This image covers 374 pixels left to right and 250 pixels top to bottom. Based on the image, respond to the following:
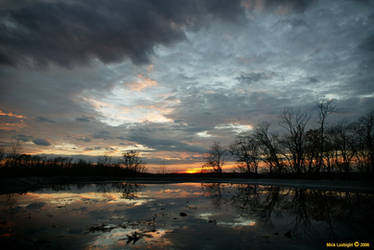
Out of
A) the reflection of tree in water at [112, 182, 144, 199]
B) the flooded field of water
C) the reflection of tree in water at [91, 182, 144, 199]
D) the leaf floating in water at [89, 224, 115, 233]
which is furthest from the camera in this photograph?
the reflection of tree in water at [91, 182, 144, 199]

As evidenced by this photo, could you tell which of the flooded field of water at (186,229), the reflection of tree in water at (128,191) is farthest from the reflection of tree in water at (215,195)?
the reflection of tree in water at (128,191)

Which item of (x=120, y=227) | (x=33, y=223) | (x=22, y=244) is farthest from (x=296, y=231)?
(x=33, y=223)

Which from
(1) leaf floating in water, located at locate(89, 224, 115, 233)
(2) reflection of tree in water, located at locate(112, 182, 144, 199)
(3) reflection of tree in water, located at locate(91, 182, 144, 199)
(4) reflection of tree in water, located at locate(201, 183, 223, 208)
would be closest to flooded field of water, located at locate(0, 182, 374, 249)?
(1) leaf floating in water, located at locate(89, 224, 115, 233)

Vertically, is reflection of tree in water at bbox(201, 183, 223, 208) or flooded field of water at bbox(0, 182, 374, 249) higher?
flooded field of water at bbox(0, 182, 374, 249)

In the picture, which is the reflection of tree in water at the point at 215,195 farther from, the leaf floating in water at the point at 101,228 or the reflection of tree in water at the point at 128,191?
the reflection of tree in water at the point at 128,191

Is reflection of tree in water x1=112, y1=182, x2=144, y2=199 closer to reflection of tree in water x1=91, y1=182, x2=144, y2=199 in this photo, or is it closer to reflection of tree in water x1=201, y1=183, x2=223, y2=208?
reflection of tree in water x1=91, y1=182, x2=144, y2=199

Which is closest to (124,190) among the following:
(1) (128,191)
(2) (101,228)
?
(1) (128,191)

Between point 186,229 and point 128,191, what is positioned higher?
point 186,229

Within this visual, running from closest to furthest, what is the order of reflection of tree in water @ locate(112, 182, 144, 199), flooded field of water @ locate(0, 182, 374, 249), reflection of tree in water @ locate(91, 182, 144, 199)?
flooded field of water @ locate(0, 182, 374, 249) → reflection of tree in water @ locate(112, 182, 144, 199) → reflection of tree in water @ locate(91, 182, 144, 199)

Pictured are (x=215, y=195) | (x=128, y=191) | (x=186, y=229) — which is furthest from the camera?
(x=128, y=191)

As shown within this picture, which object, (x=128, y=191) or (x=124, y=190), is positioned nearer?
(x=128, y=191)

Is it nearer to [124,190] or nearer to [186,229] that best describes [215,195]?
[186,229]

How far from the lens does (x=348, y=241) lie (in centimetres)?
620

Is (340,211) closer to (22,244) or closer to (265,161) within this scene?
(22,244)
